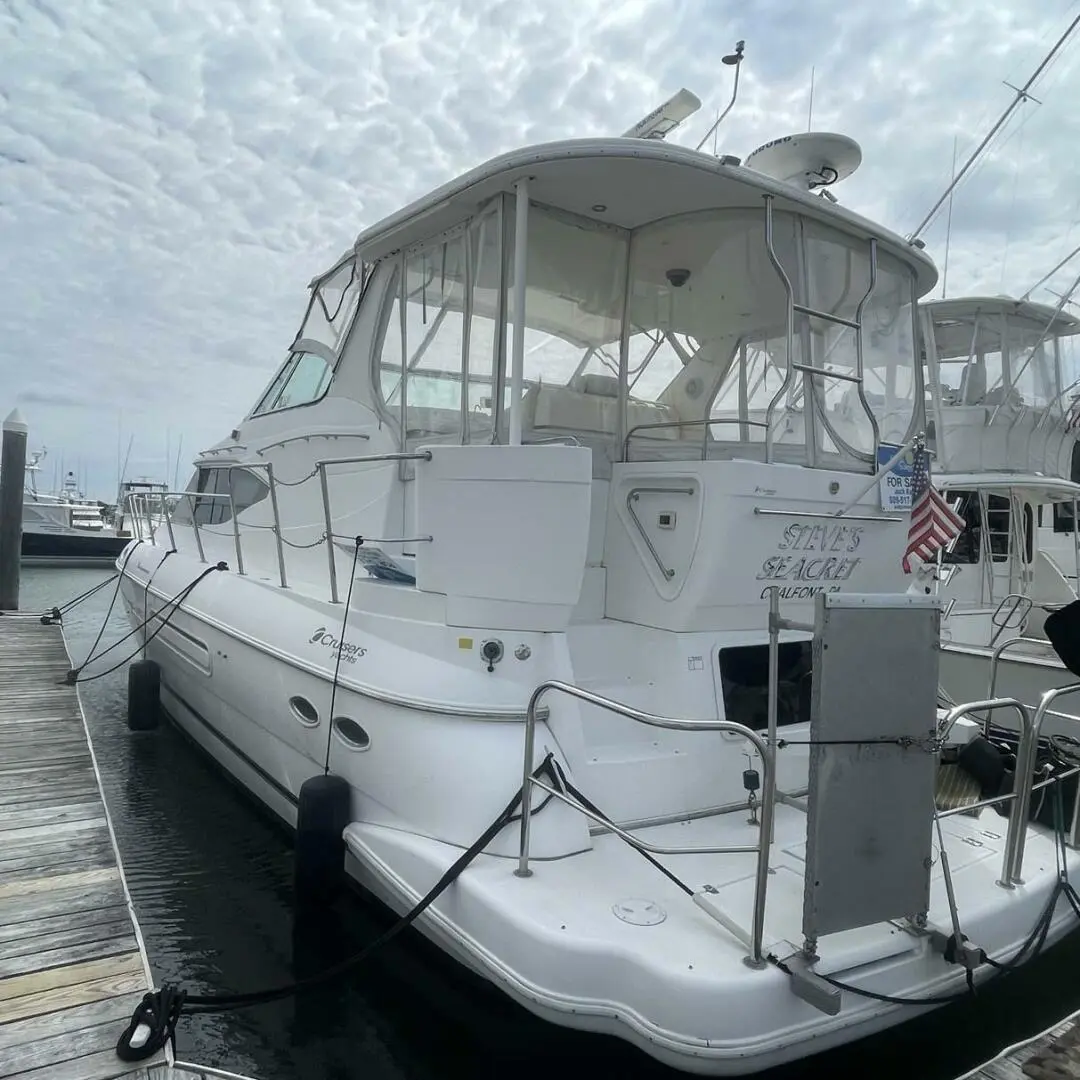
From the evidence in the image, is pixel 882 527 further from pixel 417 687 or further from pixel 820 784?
pixel 417 687

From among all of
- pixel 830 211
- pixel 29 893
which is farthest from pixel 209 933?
pixel 830 211

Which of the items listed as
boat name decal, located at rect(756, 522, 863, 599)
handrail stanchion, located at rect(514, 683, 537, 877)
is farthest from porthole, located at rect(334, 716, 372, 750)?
boat name decal, located at rect(756, 522, 863, 599)

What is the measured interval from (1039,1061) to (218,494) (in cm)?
585

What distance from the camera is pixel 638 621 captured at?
13.8 feet

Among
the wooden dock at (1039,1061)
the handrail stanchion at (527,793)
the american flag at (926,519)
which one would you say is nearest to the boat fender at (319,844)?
the handrail stanchion at (527,793)

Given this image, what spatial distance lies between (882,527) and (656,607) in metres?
1.36

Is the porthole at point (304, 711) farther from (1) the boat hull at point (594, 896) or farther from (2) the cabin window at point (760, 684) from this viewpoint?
(2) the cabin window at point (760, 684)

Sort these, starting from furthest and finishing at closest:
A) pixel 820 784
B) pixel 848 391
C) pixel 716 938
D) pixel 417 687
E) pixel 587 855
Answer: pixel 848 391
pixel 417 687
pixel 587 855
pixel 716 938
pixel 820 784

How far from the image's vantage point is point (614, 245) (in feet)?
14.6

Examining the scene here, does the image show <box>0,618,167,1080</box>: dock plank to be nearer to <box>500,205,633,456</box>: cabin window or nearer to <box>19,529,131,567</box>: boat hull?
<box>500,205,633,456</box>: cabin window

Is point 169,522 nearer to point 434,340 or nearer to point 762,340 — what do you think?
point 434,340

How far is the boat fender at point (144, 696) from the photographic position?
23.3 feet

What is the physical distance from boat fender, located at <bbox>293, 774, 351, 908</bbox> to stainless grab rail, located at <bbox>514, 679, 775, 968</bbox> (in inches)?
37.5

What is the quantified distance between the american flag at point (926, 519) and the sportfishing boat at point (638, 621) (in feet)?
0.30
